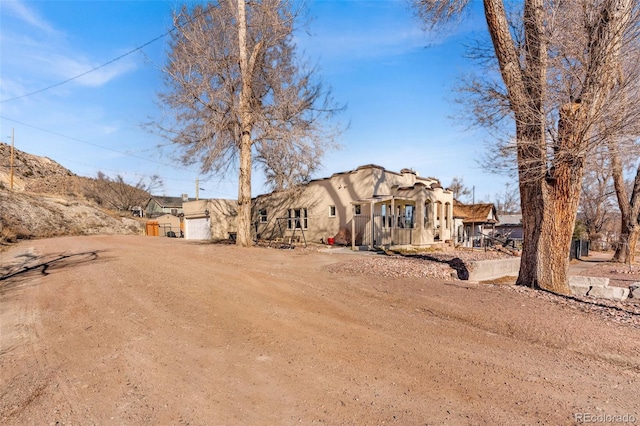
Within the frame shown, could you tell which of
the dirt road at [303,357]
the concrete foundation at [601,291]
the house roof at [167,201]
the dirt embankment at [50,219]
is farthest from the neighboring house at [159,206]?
the concrete foundation at [601,291]

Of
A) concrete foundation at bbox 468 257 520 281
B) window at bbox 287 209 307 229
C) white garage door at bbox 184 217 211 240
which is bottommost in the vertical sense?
concrete foundation at bbox 468 257 520 281

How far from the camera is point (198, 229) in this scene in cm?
2931

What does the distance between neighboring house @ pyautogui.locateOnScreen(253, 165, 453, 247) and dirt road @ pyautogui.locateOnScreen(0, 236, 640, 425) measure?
36.9 ft

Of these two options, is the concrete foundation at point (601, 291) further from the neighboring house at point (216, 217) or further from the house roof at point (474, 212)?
the house roof at point (474, 212)

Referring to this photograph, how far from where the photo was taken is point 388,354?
4.11 m

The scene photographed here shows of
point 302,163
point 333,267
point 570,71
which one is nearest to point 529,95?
point 570,71

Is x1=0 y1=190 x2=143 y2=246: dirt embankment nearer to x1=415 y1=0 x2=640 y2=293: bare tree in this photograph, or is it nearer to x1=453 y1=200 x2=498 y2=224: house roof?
x1=415 y1=0 x2=640 y2=293: bare tree

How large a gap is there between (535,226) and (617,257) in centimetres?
1723

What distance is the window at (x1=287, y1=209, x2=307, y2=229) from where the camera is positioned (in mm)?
23294

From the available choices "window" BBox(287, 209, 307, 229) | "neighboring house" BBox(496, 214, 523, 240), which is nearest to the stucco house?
→ "window" BBox(287, 209, 307, 229)

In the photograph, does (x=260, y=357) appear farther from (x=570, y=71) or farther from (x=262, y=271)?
(x=570, y=71)

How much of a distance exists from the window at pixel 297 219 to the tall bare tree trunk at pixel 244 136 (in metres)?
7.21

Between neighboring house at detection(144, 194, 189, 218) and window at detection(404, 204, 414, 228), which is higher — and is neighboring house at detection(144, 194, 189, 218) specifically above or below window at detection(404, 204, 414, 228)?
above

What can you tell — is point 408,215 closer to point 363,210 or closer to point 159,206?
point 363,210
